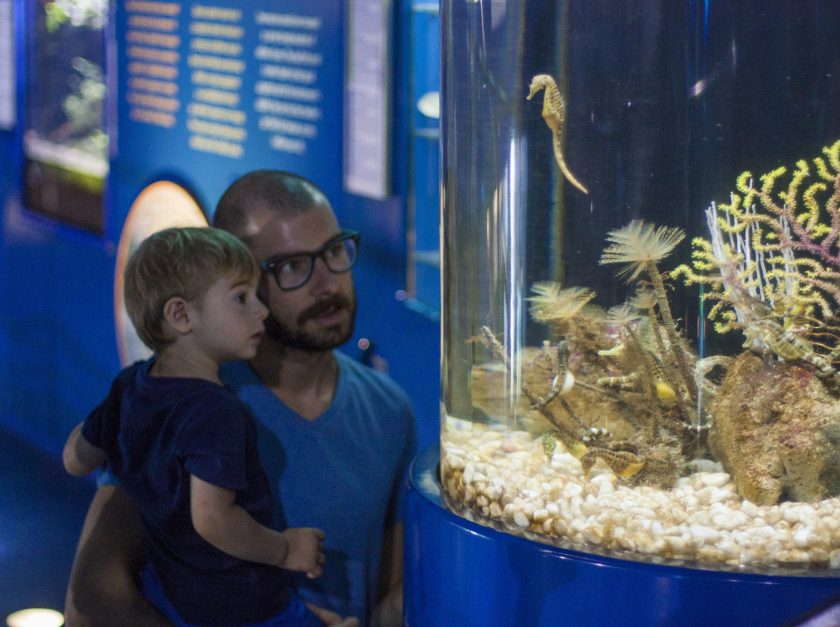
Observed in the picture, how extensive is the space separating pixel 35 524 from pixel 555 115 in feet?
12.4

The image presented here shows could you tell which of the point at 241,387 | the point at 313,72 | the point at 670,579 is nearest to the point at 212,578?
the point at 241,387

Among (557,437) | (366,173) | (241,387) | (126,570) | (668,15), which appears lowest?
(126,570)

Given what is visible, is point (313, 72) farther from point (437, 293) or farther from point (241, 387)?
point (241, 387)

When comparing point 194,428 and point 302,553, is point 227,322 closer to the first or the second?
point 194,428

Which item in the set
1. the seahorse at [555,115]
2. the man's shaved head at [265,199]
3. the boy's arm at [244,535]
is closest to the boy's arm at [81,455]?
the boy's arm at [244,535]

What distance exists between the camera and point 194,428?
1.85 metres

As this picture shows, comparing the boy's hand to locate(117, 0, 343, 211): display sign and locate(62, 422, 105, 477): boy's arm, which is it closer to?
locate(62, 422, 105, 477): boy's arm

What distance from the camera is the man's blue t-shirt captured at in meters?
2.22

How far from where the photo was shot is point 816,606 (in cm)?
119

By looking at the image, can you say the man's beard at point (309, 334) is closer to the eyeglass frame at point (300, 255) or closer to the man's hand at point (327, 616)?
the eyeglass frame at point (300, 255)

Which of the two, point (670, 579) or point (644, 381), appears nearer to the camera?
point (670, 579)

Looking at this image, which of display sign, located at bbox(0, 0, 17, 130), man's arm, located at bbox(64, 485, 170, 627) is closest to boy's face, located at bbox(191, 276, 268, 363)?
man's arm, located at bbox(64, 485, 170, 627)

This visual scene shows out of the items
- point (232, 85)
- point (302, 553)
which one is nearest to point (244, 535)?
point (302, 553)

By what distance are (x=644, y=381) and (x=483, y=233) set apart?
30cm
